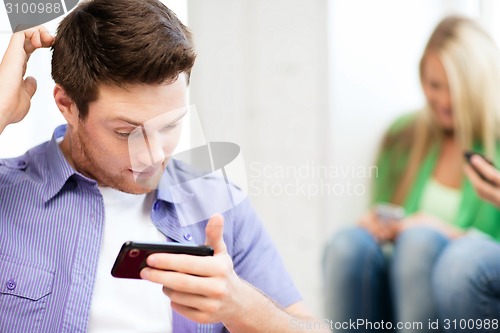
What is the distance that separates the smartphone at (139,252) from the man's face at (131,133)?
27 centimetres

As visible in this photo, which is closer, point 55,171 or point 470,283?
point 55,171

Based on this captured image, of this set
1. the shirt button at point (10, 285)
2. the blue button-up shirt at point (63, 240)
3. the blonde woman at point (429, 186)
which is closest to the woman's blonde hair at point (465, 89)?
the blonde woman at point (429, 186)

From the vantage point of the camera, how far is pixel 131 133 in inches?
45.0

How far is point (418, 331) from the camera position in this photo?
1.55 meters

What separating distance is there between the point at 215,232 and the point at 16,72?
49 centimetres

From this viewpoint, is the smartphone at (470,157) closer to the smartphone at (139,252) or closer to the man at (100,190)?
the man at (100,190)

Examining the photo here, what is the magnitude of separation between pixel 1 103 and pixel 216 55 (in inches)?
22.4

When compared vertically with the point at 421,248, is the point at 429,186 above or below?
above

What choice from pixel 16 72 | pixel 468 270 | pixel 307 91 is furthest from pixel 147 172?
pixel 468 270

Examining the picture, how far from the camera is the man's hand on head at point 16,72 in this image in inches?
44.9

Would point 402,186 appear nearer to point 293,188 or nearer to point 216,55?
point 293,188

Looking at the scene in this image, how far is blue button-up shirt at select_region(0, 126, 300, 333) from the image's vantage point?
1121mm

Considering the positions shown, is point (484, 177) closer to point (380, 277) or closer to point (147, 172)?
point (380, 277)

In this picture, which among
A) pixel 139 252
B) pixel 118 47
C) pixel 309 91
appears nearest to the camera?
pixel 139 252
